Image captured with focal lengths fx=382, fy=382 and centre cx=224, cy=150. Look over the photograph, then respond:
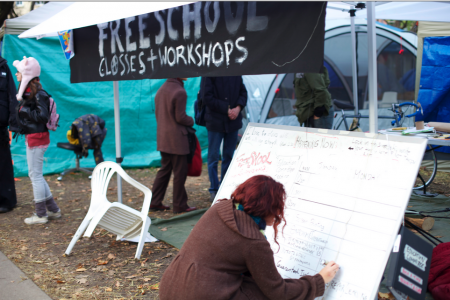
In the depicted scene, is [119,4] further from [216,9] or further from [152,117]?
[152,117]

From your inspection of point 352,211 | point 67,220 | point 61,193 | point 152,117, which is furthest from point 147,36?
point 152,117

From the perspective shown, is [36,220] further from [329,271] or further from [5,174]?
[329,271]

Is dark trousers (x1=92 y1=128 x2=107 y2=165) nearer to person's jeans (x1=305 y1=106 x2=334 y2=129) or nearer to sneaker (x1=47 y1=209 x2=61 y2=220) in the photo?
sneaker (x1=47 y1=209 x2=61 y2=220)

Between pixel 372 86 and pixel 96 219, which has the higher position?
pixel 372 86

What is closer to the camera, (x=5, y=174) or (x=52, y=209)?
(x=52, y=209)

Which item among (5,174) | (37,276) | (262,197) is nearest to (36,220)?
(5,174)

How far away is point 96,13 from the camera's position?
10.9 ft

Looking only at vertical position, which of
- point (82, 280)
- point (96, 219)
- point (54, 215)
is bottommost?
point (82, 280)

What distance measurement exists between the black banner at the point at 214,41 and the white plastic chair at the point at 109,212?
910 millimetres

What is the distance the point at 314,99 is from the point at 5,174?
4.32 metres

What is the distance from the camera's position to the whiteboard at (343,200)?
192 centimetres

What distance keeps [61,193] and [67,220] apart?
150 cm

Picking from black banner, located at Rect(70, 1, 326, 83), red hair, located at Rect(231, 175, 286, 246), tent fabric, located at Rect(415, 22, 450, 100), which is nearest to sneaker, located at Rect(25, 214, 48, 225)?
black banner, located at Rect(70, 1, 326, 83)

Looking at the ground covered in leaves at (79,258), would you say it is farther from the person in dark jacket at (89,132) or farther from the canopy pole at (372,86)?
the canopy pole at (372,86)
